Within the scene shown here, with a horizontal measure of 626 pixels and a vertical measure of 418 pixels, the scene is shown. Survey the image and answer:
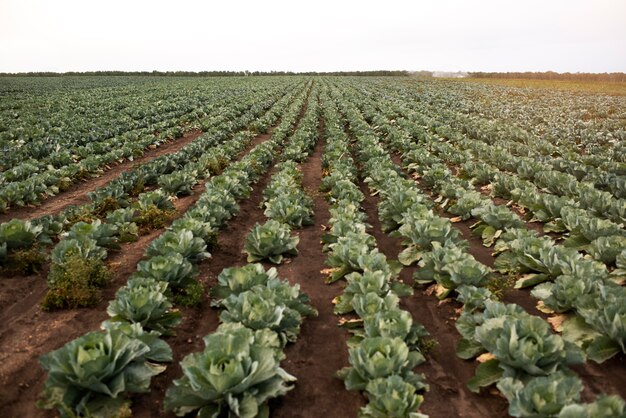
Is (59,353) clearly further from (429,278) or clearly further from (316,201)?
(316,201)

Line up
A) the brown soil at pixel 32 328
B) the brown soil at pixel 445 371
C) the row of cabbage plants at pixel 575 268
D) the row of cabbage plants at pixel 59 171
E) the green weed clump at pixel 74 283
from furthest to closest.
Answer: the row of cabbage plants at pixel 59 171, the green weed clump at pixel 74 283, the row of cabbage plants at pixel 575 268, the brown soil at pixel 32 328, the brown soil at pixel 445 371

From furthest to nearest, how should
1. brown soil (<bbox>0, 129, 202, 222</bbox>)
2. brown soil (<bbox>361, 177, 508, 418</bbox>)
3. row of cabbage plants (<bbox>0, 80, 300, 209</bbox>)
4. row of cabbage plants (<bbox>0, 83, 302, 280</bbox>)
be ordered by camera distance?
1. row of cabbage plants (<bbox>0, 80, 300, 209</bbox>)
2. brown soil (<bbox>0, 129, 202, 222</bbox>)
3. row of cabbage plants (<bbox>0, 83, 302, 280</bbox>)
4. brown soil (<bbox>361, 177, 508, 418</bbox>)

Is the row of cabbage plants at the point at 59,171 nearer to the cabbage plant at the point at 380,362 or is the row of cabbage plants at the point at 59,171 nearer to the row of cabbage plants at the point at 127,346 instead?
the row of cabbage plants at the point at 127,346

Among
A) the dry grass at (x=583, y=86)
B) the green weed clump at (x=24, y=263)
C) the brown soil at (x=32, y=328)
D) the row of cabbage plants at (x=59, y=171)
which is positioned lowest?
the brown soil at (x=32, y=328)

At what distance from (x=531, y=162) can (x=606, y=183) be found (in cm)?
206

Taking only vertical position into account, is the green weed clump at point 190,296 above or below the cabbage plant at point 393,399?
below

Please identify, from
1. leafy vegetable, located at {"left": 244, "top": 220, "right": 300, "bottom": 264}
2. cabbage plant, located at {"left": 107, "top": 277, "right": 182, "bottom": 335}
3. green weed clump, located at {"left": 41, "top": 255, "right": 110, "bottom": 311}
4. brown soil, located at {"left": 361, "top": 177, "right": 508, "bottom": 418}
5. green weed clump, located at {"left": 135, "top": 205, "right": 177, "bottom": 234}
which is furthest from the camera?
green weed clump, located at {"left": 135, "top": 205, "right": 177, "bottom": 234}

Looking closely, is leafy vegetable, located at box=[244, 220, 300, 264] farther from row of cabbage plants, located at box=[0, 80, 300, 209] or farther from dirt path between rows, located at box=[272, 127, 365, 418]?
row of cabbage plants, located at box=[0, 80, 300, 209]

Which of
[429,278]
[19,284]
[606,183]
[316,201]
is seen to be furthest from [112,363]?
[606,183]

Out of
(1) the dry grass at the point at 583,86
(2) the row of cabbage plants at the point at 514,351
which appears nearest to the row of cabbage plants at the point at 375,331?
(2) the row of cabbage plants at the point at 514,351

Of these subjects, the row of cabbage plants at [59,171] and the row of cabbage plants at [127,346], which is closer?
the row of cabbage plants at [127,346]

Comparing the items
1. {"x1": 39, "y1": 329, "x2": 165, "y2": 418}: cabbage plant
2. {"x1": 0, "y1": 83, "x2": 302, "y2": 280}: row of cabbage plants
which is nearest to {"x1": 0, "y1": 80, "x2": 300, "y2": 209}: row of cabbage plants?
{"x1": 0, "y1": 83, "x2": 302, "y2": 280}: row of cabbage plants

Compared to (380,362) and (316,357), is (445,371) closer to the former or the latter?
(380,362)

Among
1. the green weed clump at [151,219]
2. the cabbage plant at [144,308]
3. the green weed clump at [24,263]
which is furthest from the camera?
the green weed clump at [151,219]
